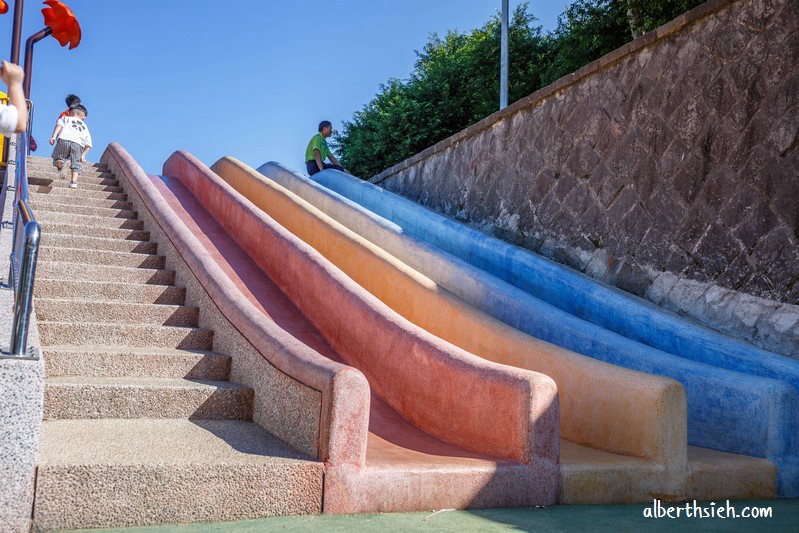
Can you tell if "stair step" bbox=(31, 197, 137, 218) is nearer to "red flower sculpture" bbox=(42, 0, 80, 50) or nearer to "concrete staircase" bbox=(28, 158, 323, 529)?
"concrete staircase" bbox=(28, 158, 323, 529)

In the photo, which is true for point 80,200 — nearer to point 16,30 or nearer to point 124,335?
→ point 124,335

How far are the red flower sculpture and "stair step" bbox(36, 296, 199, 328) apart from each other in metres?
8.56

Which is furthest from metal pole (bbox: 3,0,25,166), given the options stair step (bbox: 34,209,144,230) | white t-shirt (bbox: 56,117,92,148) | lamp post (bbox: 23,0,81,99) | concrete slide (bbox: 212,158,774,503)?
concrete slide (bbox: 212,158,774,503)

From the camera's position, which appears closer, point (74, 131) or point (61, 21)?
point (74, 131)

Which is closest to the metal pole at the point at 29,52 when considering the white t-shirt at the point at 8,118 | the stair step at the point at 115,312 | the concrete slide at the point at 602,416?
the stair step at the point at 115,312

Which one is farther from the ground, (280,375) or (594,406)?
(280,375)

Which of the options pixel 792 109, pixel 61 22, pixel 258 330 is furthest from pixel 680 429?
pixel 61 22

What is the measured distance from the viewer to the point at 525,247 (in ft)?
26.3

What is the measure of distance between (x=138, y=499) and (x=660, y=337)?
13.0 ft

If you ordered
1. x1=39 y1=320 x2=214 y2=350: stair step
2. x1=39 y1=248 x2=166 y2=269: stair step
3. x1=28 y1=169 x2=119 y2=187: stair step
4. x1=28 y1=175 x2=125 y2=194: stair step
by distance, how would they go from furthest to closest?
x1=28 y1=169 x2=119 y2=187: stair step, x1=28 y1=175 x2=125 y2=194: stair step, x1=39 y1=248 x2=166 y2=269: stair step, x1=39 y1=320 x2=214 y2=350: stair step

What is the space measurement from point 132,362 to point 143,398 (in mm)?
479

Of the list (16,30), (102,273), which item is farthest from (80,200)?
(16,30)

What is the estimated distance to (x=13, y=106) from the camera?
236cm

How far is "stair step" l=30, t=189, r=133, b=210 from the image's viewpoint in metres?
7.17
